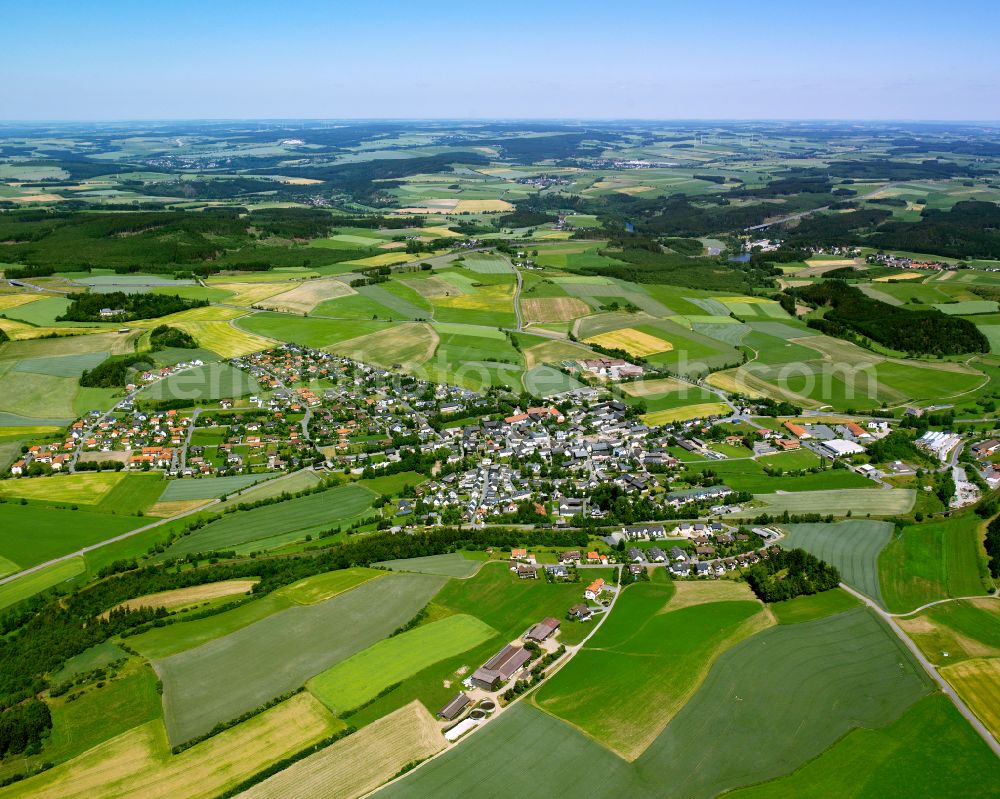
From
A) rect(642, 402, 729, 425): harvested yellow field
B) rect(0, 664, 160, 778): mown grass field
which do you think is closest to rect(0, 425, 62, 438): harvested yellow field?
rect(0, 664, 160, 778): mown grass field

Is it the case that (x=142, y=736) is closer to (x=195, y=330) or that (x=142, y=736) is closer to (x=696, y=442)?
(x=696, y=442)

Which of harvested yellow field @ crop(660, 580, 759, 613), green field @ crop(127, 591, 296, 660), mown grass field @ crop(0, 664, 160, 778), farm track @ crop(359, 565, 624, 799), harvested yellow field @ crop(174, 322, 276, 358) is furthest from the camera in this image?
harvested yellow field @ crop(174, 322, 276, 358)

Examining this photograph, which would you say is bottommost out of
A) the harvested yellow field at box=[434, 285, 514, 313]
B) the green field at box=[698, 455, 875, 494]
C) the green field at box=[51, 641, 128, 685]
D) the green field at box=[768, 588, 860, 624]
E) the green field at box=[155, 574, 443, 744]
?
the green field at box=[51, 641, 128, 685]

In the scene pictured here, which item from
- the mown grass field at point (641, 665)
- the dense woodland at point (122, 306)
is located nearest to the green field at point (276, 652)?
the mown grass field at point (641, 665)

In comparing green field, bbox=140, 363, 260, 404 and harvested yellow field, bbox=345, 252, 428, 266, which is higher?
harvested yellow field, bbox=345, 252, 428, 266

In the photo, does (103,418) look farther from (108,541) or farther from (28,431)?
(108,541)

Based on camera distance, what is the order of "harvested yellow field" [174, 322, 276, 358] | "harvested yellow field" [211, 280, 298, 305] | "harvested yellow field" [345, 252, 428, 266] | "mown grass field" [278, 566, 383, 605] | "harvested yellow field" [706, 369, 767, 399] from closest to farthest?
"mown grass field" [278, 566, 383, 605], "harvested yellow field" [706, 369, 767, 399], "harvested yellow field" [174, 322, 276, 358], "harvested yellow field" [211, 280, 298, 305], "harvested yellow field" [345, 252, 428, 266]

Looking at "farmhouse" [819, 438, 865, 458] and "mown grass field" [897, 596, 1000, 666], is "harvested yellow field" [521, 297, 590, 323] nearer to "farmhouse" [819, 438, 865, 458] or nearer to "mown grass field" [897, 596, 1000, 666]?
"farmhouse" [819, 438, 865, 458]
